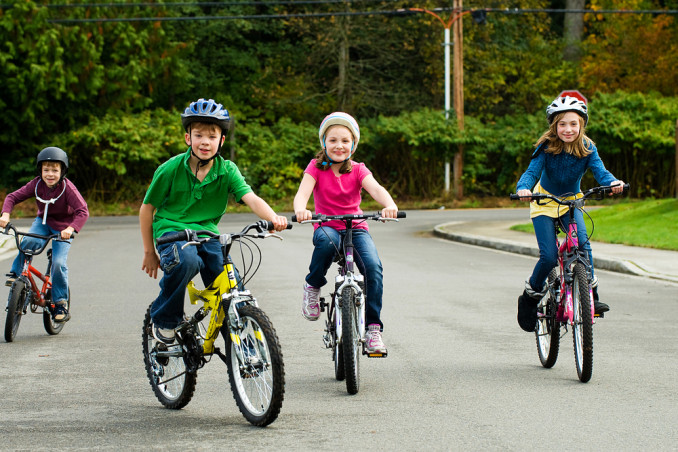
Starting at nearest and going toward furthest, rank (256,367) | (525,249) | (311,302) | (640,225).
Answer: (256,367)
(311,302)
(525,249)
(640,225)

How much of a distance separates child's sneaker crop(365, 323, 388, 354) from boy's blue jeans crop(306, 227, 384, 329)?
0.14 feet

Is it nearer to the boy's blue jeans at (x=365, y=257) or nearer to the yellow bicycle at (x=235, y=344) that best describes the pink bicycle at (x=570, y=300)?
the boy's blue jeans at (x=365, y=257)

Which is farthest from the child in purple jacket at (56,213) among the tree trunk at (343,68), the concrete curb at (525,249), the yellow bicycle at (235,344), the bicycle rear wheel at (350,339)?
the tree trunk at (343,68)

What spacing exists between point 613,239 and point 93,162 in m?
22.3

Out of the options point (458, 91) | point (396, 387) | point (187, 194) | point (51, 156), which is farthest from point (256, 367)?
point (458, 91)

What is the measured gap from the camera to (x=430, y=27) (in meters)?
43.5

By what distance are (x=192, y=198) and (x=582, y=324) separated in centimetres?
268

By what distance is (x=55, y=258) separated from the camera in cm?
908

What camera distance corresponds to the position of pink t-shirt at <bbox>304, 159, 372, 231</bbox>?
6.91 meters

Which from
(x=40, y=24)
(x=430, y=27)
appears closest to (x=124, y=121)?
(x=40, y=24)

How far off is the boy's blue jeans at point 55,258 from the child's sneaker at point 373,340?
3490mm

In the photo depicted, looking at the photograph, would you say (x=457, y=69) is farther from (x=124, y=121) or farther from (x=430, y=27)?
(x=124, y=121)

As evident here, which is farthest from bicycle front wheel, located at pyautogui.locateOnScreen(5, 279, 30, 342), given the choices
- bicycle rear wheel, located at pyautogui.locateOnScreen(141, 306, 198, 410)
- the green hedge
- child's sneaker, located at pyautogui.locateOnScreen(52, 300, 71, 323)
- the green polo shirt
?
the green hedge

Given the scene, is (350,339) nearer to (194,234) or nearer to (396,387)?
(396,387)
